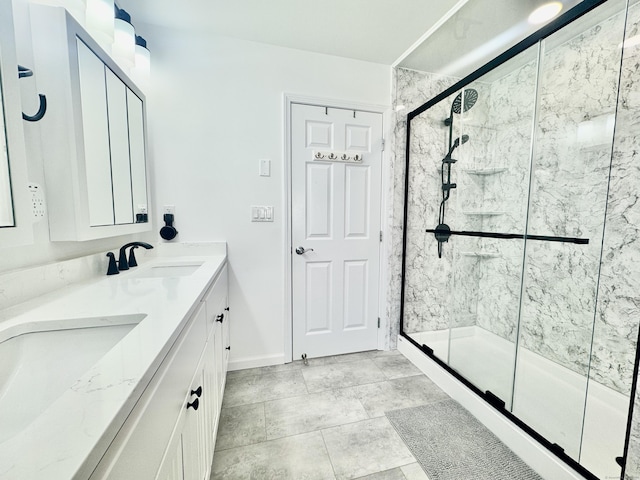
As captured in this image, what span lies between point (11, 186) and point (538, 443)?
2.39 meters

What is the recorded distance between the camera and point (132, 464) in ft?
1.44

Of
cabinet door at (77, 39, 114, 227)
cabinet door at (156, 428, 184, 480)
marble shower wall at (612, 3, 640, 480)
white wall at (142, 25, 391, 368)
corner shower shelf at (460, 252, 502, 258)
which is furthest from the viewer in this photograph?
corner shower shelf at (460, 252, 502, 258)

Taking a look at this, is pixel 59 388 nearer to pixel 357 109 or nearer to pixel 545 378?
pixel 357 109

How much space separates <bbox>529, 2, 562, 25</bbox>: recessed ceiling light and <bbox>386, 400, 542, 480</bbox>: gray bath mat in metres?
2.52

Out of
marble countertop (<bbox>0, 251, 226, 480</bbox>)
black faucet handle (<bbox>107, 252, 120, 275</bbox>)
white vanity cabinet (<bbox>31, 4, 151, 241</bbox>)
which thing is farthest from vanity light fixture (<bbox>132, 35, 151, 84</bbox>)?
marble countertop (<bbox>0, 251, 226, 480</bbox>)

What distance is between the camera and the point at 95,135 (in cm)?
124

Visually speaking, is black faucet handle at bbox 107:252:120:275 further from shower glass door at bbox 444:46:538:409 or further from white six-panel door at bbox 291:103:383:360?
shower glass door at bbox 444:46:538:409

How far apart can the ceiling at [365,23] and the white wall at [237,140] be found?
100mm

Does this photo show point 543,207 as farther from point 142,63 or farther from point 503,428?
point 142,63

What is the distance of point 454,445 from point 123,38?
2831 mm

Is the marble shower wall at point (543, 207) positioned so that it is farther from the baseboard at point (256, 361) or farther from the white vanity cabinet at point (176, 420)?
the white vanity cabinet at point (176, 420)

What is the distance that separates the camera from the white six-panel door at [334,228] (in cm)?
208

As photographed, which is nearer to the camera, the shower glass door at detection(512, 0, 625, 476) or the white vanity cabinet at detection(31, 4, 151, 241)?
the white vanity cabinet at detection(31, 4, 151, 241)

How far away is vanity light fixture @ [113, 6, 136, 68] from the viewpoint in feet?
4.65
